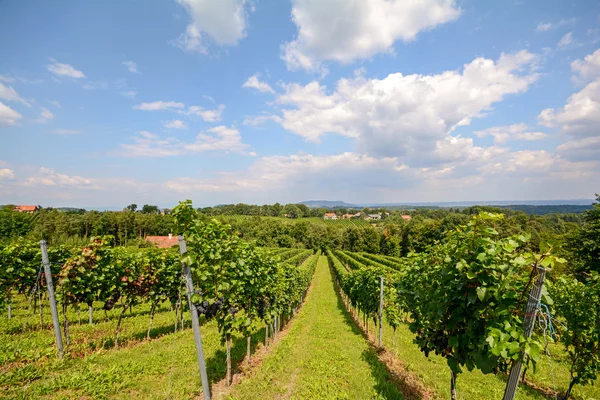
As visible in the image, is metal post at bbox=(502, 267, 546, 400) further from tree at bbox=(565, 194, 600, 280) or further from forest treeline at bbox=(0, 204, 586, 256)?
forest treeline at bbox=(0, 204, 586, 256)

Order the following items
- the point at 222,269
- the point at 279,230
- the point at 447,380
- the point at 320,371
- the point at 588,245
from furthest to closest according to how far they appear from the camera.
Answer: the point at 279,230, the point at 588,245, the point at 320,371, the point at 447,380, the point at 222,269

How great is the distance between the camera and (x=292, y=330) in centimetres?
1413

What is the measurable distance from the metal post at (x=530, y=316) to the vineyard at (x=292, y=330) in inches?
0.7

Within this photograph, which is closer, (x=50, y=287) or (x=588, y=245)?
(x=50, y=287)

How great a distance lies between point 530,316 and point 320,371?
7019mm

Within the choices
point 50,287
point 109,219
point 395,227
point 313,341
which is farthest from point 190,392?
point 109,219

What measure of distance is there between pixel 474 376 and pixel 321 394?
231 inches

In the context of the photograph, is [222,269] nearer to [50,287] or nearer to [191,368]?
[191,368]

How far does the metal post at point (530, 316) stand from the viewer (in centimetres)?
301

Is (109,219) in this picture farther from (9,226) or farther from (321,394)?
(321,394)

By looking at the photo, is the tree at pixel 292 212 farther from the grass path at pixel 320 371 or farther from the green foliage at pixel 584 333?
the green foliage at pixel 584 333

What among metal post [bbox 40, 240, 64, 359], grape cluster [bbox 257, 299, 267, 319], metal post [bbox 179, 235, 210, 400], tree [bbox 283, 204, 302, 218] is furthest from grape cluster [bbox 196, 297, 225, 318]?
tree [bbox 283, 204, 302, 218]

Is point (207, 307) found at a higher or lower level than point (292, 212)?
higher

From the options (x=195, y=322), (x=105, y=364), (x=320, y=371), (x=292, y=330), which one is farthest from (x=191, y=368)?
(x=292, y=330)
